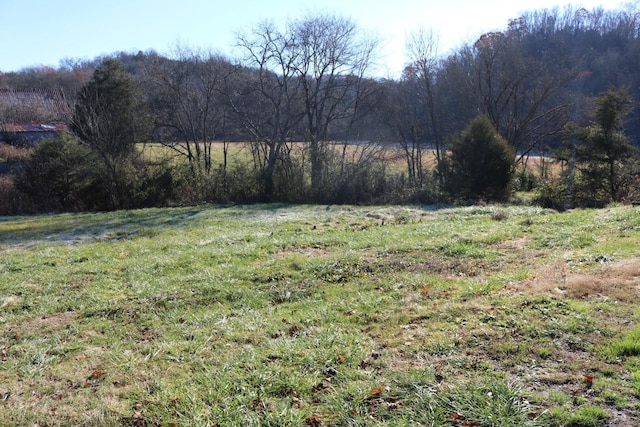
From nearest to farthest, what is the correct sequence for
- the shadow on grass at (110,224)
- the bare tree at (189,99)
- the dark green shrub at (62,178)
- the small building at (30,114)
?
the shadow on grass at (110,224) < the dark green shrub at (62,178) < the bare tree at (189,99) < the small building at (30,114)

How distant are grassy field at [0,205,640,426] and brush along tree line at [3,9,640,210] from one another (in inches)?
456

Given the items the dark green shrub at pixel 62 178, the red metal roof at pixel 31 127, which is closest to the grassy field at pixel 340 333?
the dark green shrub at pixel 62 178

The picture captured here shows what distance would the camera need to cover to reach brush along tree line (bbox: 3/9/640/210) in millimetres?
21125

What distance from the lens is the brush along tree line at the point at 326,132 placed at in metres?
21.1

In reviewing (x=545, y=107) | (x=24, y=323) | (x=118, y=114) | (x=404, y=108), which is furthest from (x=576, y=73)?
(x=24, y=323)

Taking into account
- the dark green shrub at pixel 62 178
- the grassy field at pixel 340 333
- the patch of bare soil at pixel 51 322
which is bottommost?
the patch of bare soil at pixel 51 322

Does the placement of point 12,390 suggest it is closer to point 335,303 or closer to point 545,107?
point 335,303

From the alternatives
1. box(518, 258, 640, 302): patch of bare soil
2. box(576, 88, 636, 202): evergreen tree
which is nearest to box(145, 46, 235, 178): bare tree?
box(576, 88, 636, 202): evergreen tree

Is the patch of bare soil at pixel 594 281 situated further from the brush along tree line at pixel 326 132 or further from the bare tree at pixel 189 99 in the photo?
the bare tree at pixel 189 99

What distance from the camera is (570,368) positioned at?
3748 millimetres

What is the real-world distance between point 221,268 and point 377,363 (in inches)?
201

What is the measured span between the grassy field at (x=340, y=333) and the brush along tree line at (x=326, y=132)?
11.6m

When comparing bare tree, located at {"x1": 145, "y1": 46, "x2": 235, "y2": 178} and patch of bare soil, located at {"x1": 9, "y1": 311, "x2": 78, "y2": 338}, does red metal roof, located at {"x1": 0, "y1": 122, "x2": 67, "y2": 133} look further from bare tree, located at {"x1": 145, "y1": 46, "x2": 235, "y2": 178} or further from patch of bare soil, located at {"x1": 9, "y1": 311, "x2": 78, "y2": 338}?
patch of bare soil, located at {"x1": 9, "y1": 311, "x2": 78, "y2": 338}

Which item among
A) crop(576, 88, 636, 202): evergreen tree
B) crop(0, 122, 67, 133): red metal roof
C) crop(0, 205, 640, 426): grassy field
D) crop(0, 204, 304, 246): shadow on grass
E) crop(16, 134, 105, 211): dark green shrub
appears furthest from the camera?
crop(0, 122, 67, 133): red metal roof
